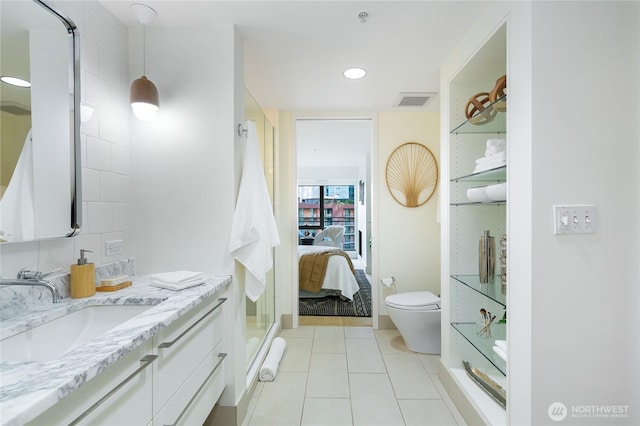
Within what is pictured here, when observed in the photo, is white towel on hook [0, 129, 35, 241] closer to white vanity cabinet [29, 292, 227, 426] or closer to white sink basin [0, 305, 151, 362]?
white sink basin [0, 305, 151, 362]

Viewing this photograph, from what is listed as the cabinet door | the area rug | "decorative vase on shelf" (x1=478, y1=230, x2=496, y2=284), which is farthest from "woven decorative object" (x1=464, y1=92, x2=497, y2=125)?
the area rug

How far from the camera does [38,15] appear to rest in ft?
4.14

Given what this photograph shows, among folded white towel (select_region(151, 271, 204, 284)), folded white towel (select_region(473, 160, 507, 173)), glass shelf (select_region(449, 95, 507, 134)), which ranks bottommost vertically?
folded white towel (select_region(151, 271, 204, 284))

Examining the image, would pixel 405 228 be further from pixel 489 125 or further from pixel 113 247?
pixel 113 247

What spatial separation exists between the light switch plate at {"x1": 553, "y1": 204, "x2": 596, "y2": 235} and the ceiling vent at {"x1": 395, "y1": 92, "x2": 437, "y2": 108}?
1.84m

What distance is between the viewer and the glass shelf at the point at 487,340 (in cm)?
178

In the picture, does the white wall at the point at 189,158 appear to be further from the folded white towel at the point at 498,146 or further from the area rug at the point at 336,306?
the area rug at the point at 336,306

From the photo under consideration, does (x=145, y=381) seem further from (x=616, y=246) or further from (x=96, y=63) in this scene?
(x=616, y=246)

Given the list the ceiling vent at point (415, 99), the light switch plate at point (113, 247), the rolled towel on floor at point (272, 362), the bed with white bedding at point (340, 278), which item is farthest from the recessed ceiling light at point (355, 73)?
the bed with white bedding at point (340, 278)

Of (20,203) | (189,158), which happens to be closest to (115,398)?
(20,203)

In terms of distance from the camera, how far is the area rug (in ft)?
12.7

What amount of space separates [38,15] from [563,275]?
2349mm

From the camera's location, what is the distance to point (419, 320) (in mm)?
2713

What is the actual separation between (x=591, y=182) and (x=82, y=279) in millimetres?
2151
